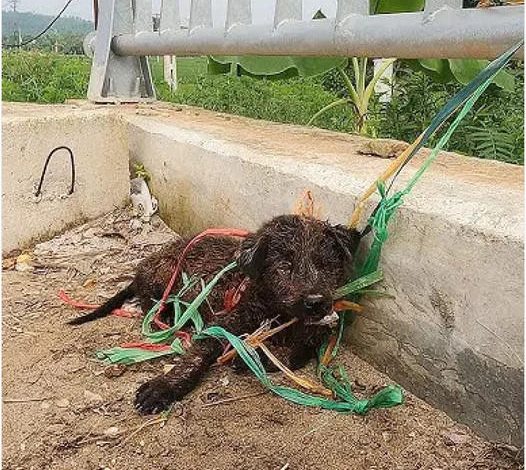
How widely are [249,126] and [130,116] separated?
82 cm

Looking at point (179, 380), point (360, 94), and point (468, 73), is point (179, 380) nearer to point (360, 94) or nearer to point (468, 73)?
point (468, 73)

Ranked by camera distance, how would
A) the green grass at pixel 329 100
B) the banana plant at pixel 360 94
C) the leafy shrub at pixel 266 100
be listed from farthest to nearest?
the leafy shrub at pixel 266 100
the banana plant at pixel 360 94
the green grass at pixel 329 100

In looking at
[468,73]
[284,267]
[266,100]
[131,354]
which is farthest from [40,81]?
[284,267]

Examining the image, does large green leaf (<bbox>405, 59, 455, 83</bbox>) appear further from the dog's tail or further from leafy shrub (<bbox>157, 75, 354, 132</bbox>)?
the dog's tail

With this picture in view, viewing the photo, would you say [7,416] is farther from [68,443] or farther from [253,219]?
[253,219]

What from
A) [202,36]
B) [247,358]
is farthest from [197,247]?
[202,36]

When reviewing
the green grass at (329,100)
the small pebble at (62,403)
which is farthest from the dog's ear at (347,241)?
the green grass at (329,100)

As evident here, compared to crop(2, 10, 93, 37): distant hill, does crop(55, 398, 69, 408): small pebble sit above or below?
below

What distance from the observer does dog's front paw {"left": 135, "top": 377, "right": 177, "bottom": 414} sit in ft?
8.83

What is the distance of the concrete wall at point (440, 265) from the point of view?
228 cm

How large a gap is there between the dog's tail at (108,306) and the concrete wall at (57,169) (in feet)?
3.87

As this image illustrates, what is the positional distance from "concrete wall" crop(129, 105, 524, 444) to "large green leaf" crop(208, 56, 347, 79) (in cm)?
122

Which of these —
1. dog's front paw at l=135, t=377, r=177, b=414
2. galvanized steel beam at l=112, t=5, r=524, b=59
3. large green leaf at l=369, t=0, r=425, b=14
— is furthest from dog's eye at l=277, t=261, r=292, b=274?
large green leaf at l=369, t=0, r=425, b=14

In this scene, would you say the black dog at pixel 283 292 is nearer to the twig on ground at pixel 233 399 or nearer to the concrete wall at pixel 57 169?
the twig on ground at pixel 233 399
